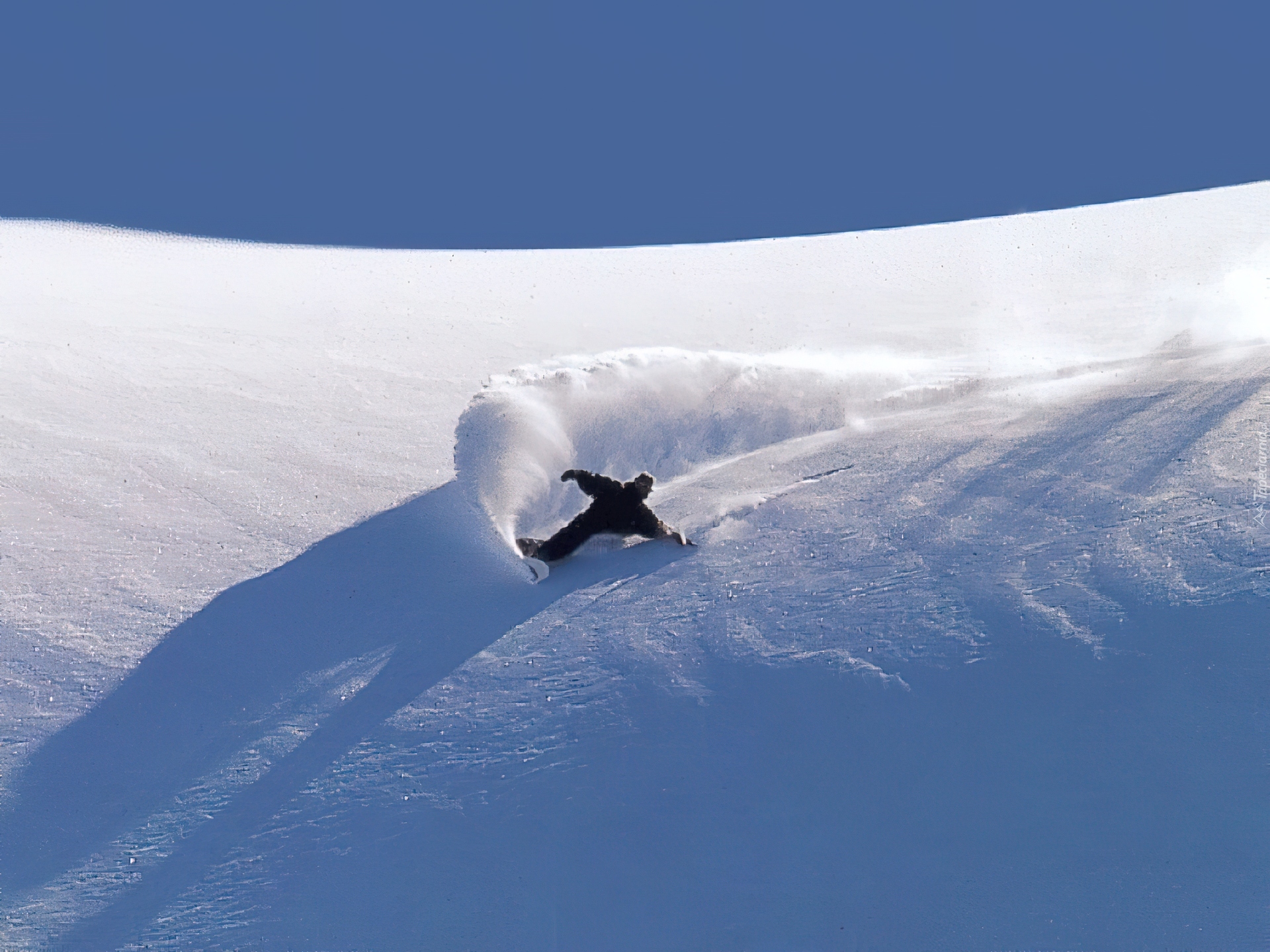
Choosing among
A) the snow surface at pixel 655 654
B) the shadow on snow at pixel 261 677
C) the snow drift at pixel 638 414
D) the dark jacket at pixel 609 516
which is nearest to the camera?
the snow surface at pixel 655 654

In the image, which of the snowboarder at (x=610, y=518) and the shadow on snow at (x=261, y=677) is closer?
the shadow on snow at (x=261, y=677)

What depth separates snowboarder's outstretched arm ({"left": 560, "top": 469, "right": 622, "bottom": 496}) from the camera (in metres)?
5.65

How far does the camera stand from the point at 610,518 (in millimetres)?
5648

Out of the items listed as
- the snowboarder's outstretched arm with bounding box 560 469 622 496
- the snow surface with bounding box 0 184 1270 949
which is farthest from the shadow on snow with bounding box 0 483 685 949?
the snowboarder's outstretched arm with bounding box 560 469 622 496

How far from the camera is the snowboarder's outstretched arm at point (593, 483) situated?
18.5ft

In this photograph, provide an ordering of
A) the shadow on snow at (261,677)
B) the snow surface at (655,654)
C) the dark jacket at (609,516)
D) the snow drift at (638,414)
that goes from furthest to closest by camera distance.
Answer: the snow drift at (638,414)
the dark jacket at (609,516)
the shadow on snow at (261,677)
the snow surface at (655,654)

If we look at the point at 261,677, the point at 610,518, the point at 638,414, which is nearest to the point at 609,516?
the point at 610,518

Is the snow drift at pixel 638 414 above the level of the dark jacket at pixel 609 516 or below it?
above

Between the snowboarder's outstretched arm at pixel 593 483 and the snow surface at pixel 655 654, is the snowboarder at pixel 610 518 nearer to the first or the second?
the snowboarder's outstretched arm at pixel 593 483

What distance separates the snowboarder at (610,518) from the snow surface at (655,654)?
12 centimetres

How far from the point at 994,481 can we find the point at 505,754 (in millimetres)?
2926

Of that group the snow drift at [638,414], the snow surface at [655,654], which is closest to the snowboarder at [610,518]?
the snow surface at [655,654]

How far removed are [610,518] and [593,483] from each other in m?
0.20

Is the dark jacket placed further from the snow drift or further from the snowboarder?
the snow drift
